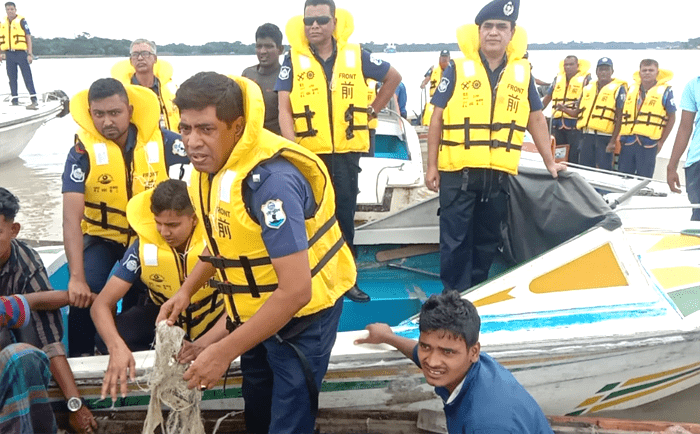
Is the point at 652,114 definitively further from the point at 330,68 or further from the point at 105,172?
the point at 105,172

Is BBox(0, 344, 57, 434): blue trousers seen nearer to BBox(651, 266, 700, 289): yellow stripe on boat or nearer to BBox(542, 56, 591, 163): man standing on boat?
BBox(651, 266, 700, 289): yellow stripe on boat

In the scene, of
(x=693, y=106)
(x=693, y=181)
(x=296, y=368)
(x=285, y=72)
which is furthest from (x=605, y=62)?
(x=296, y=368)

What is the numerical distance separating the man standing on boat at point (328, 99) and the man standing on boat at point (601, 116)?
4900mm

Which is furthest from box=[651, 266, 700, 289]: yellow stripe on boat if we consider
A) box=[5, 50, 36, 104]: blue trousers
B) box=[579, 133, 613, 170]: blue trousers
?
box=[5, 50, 36, 104]: blue trousers

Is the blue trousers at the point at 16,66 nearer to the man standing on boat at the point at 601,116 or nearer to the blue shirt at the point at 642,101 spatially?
the man standing on boat at the point at 601,116

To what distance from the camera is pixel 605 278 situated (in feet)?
8.95

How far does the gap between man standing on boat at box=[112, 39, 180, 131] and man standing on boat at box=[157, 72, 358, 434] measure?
308 cm

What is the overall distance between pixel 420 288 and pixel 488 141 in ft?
3.54

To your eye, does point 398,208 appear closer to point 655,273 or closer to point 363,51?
point 363,51

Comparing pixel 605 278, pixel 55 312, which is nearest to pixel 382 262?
pixel 605 278

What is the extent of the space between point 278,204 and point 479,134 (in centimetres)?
194

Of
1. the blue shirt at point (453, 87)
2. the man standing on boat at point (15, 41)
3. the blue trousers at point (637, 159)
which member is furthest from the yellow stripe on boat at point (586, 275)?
the man standing on boat at point (15, 41)

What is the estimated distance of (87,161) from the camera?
283 cm

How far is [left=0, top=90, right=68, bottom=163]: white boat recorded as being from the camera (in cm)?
943
